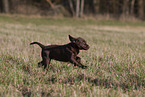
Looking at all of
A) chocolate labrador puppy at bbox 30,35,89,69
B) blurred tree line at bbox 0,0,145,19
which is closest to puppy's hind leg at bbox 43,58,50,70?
chocolate labrador puppy at bbox 30,35,89,69

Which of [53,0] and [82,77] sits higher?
[53,0]

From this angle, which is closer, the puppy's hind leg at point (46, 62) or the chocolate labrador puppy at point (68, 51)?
the chocolate labrador puppy at point (68, 51)

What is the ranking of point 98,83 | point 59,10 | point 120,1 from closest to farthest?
1. point 98,83
2. point 59,10
3. point 120,1

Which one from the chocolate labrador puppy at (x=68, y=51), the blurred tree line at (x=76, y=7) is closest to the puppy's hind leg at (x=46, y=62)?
the chocolate labrador puppy at (x=68, y=51)

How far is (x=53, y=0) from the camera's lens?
2452 cm

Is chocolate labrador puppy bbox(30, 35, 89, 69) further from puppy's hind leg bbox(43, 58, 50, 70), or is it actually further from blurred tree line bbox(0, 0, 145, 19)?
blurred tree line bbox(0, 0, 145, 19)

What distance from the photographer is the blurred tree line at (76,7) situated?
934 inches

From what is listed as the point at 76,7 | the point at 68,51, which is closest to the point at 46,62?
the point at 68,51

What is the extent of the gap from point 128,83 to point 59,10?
21.9m

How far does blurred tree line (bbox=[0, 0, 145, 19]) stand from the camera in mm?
23711

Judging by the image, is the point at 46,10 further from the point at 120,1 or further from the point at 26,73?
the point at 26,73

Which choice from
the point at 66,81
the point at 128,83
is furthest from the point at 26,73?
the point at 128,83

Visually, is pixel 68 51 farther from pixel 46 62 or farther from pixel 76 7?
pixel 76 7

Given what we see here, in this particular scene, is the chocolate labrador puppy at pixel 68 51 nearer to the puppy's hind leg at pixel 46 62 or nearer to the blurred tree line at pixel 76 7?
the puppy's hind leg at pixel 46 62
